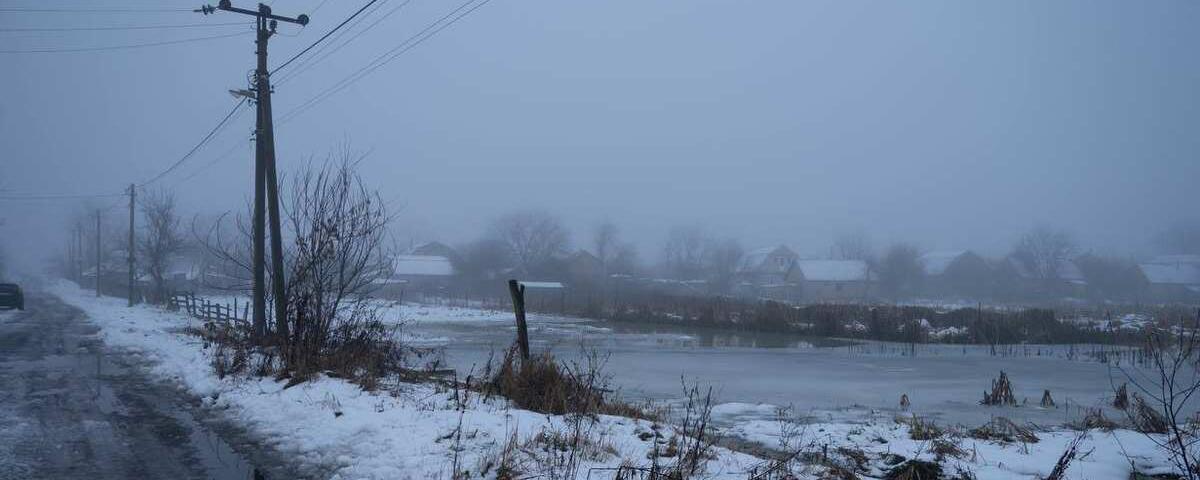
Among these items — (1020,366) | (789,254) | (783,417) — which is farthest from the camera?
(789,254)

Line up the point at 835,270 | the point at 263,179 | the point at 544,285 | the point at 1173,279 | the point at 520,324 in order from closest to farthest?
the point at 520,324 → the point at 263,179 → the point at 544,285 → the point at 1173,279 → the point at 835,270

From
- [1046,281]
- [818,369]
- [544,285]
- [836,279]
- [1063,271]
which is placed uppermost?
[1063,271]

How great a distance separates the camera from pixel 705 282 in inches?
3853

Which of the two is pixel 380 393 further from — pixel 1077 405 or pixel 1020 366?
pixel 1020 366

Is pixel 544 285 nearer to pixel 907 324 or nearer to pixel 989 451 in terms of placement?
pixel 907 324

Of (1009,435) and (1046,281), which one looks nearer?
(1009,435)

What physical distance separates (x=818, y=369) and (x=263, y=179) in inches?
598

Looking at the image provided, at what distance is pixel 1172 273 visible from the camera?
288 ft

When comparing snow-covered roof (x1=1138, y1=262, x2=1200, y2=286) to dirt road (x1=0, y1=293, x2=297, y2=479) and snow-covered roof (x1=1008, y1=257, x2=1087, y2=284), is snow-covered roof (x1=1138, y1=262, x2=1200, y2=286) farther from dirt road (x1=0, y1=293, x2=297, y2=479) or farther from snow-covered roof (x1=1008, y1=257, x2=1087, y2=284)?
dirt road (x1=0, y1=293, x2=297, y2=479)

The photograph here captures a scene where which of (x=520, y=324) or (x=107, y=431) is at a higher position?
(x=520, y=324)

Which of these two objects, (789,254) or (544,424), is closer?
(544,424)

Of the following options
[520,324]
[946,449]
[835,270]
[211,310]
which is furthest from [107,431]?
[835,270]

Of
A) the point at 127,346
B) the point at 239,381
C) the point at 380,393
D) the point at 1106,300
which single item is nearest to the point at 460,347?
the point at 127,346

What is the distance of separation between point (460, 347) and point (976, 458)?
20.3 m
